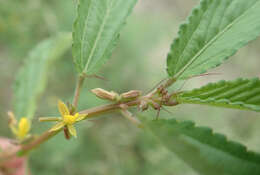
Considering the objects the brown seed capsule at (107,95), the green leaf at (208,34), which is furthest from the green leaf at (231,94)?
the brown seed capsule at (107,95)

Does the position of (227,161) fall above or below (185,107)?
above

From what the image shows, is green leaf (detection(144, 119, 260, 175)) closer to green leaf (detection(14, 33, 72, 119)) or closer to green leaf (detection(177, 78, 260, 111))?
green leaf (detection(177, 78, 260, 111))

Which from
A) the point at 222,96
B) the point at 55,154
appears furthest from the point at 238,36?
the point at 55,154

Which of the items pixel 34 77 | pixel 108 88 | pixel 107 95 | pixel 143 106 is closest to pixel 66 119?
pixel 107 95

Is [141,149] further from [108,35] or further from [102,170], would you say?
[108,35]

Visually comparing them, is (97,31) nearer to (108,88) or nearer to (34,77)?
(34,77)

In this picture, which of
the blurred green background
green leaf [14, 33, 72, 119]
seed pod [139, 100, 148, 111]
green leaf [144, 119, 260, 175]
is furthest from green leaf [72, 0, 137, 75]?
the blurred green background
